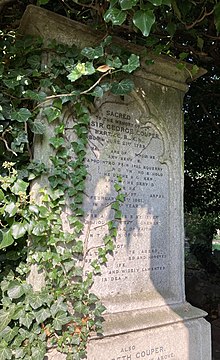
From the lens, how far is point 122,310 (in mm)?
2242

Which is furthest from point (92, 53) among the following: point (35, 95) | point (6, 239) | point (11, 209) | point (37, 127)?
point (6, 239)

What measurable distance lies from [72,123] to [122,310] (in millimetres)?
1195

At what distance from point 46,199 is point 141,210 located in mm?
737

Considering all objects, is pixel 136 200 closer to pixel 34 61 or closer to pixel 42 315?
pixel 42 315

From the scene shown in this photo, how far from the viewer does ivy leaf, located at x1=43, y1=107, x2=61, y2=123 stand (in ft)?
6.66

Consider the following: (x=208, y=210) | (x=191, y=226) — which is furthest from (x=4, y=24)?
(x=191, y=226)

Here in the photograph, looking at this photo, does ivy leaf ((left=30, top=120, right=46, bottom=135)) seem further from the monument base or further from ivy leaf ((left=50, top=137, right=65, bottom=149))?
the monument base

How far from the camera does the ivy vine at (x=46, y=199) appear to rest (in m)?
1.86

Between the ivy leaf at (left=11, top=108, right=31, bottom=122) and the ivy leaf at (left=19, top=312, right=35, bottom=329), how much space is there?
40.1 inches

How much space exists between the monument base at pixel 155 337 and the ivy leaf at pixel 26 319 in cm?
40

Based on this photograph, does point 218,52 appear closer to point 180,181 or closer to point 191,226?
point 180,181

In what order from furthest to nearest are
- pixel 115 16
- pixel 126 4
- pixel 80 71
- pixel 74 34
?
pixel 74 34, pixel 80 71, pixel 115 16, pixel 126 4

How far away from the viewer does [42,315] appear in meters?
1.85

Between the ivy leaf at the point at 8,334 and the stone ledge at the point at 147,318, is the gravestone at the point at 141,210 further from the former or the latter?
the ivy leaf at the point at 8,334
